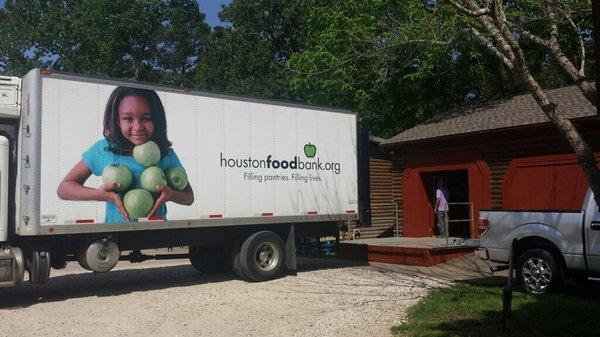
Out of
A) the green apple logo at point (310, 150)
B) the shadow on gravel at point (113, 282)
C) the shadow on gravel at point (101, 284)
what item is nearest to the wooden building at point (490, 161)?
the shadow on gravel at point (113, 282)

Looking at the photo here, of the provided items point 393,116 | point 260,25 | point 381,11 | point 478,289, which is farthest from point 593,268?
point 260,25

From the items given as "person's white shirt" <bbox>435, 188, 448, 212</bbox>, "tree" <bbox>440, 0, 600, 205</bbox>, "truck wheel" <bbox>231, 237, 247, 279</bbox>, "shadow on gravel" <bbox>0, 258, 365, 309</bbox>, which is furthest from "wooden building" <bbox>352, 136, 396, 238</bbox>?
"tree" <bbox>440, 0, 600, 205</bbox>

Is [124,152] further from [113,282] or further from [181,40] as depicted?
[181,40]

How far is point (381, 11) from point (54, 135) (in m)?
12.9

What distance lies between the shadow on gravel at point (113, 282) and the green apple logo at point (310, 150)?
9.15 ft

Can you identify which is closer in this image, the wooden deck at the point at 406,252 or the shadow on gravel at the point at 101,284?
the shadow on gravel at the point at 101,284

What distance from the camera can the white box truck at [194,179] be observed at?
10047mm

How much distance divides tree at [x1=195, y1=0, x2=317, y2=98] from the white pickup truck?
27599 millimetres

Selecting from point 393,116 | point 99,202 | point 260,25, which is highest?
point 260,25

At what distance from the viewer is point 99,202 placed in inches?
416

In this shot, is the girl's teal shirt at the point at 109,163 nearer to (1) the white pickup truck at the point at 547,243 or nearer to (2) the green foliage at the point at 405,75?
(1) the white pickup truck at the point at 547,243

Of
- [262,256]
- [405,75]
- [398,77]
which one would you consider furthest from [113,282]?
[398,77]

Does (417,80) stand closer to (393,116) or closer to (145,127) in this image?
(393,116)

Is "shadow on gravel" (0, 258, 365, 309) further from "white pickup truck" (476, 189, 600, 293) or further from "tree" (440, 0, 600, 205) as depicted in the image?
"tree" (440, 0, 600, 205)
